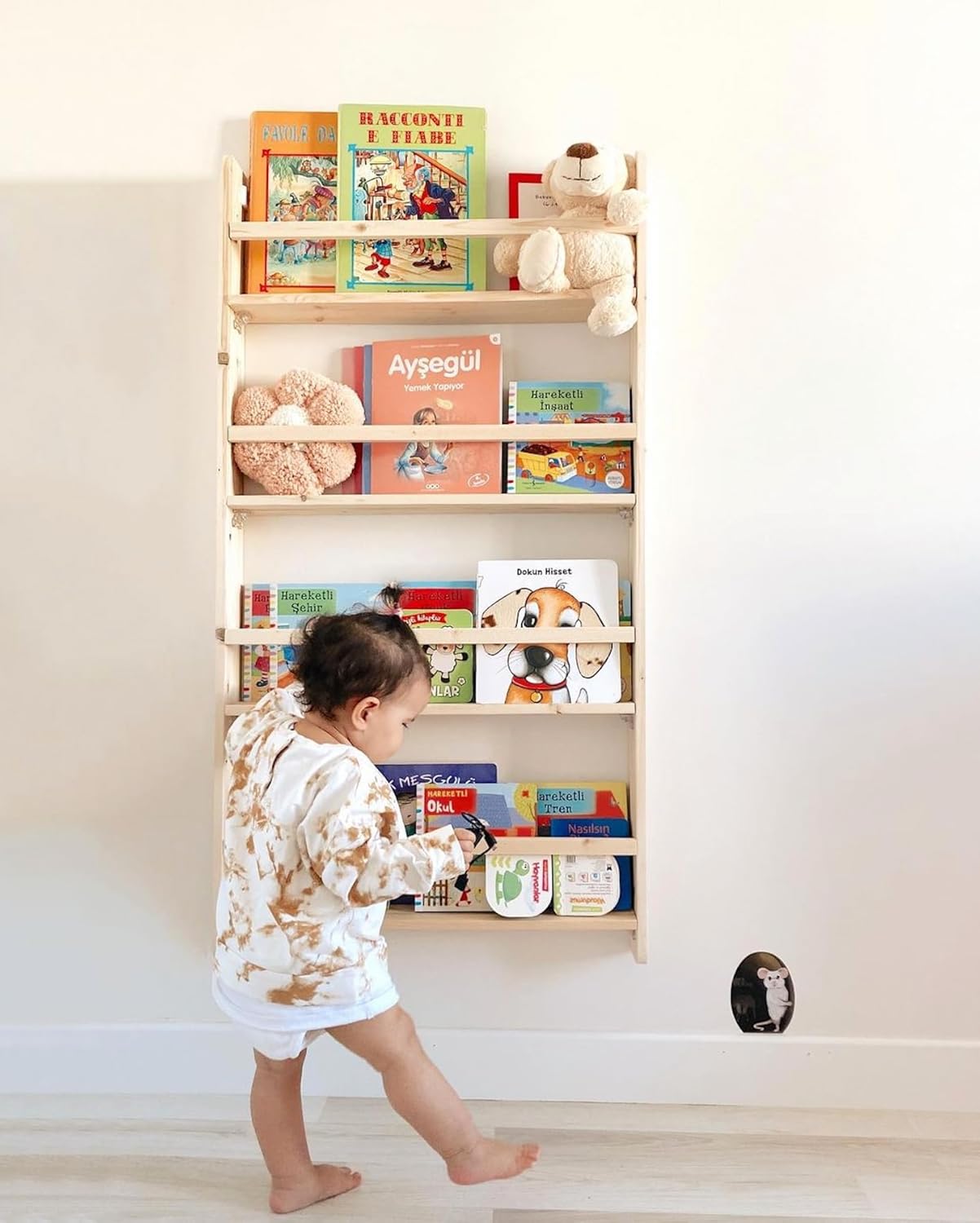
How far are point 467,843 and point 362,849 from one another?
0.17 meters

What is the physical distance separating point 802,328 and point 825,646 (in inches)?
21.9

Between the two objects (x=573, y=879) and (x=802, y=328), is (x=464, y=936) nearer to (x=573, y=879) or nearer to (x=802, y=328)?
(x=573, y=879)

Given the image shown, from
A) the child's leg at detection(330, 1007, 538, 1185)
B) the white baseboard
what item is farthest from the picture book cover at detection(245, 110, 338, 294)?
the white baseboard

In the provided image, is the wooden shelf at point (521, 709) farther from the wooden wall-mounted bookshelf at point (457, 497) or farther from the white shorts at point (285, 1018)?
the white shorts at point (285, 1018)

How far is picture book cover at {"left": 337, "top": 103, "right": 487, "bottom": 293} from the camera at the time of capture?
5.66 ft

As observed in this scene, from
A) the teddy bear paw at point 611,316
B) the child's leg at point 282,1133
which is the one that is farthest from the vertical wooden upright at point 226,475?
the teddy bear paw at point 611,316

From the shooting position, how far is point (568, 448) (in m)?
1.72

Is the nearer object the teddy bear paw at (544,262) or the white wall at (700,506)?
the teddy bear paw at (544,262)

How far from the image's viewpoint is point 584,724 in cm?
176

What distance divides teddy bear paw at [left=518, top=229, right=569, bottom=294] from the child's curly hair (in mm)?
619

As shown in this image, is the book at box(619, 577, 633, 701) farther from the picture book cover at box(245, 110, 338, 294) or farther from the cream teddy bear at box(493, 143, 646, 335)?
the picture book cover at box(245, 110, 338, 294)

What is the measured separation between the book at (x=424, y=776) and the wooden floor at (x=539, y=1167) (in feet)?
1.37

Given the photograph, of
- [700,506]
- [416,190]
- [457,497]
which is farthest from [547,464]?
[416,190]

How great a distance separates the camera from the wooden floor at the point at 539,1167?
1.44 metres
